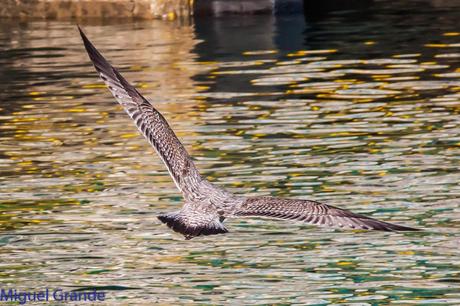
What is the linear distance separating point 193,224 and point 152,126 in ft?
4.95

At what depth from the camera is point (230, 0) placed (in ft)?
→ 86.1

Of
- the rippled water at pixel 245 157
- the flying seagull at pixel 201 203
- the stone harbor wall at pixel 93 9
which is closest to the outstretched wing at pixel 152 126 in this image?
the flying seagull at pixel 201 203

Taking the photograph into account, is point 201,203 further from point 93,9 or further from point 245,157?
point 93,9

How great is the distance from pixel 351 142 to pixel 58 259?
460 centimetres

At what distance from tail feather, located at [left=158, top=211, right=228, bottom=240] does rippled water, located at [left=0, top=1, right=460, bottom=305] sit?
63cm

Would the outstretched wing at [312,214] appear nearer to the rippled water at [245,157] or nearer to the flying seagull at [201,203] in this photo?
the flying seagull at [201,203]

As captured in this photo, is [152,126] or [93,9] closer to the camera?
[152,126]

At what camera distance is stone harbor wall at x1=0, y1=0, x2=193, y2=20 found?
26047 mm

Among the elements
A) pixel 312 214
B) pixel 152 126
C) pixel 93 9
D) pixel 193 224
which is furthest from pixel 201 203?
pixel 93 9

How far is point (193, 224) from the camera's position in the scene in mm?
10352

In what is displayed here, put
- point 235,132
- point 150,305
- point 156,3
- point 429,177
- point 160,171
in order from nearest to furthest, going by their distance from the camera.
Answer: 1. point 150,305
2. point 429,177
3. point 160,171
4. point 235,132
5. point 156,3

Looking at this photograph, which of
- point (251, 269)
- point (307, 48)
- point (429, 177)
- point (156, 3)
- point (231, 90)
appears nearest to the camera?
point (251, 269)

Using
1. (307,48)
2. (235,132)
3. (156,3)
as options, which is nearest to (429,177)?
(235,132)

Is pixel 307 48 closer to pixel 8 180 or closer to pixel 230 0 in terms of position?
pixel 230 0
